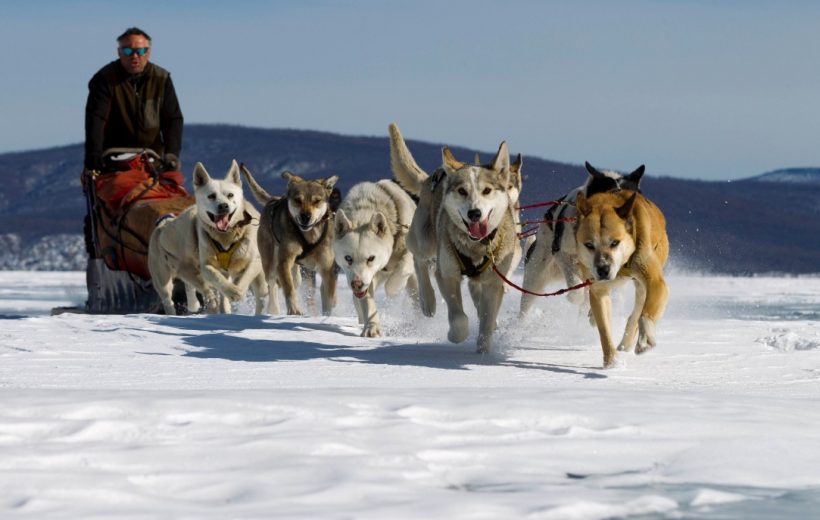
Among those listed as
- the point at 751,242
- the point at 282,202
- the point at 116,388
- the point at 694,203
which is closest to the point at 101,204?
the point at 282,202

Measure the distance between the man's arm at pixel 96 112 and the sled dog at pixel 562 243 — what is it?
12.4ft

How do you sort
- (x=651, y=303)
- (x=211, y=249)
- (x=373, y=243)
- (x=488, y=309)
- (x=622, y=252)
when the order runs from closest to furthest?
1. (x=622, y=252)
2. (x=651, y=303)
3. (x=488, y=309)
4. (x=373, y=243)
5. (x=211, y=249)

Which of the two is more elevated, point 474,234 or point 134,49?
point 134,49

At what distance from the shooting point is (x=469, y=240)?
22.4 feet

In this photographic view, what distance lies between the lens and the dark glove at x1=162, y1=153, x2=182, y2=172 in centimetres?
1010

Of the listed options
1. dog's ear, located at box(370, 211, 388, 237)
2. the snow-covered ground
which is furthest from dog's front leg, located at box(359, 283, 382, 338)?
the snow-covered ground

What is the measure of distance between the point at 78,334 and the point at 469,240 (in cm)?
237

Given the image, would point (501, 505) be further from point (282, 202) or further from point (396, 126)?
point (282, 202)

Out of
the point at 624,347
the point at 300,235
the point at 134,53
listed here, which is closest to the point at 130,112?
the point at 134,53

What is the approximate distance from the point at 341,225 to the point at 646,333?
89.5 inches

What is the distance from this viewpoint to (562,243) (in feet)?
22.5

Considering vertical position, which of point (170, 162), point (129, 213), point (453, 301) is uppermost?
point (170, 162)

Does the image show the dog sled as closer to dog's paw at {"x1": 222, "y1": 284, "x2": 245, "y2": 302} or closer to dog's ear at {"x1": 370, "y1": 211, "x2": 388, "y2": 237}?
dog's paw at {"x1": 222, "y1": 284, "x2": 245, "y2": 302}

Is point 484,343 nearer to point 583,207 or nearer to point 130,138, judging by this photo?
point 583,207
